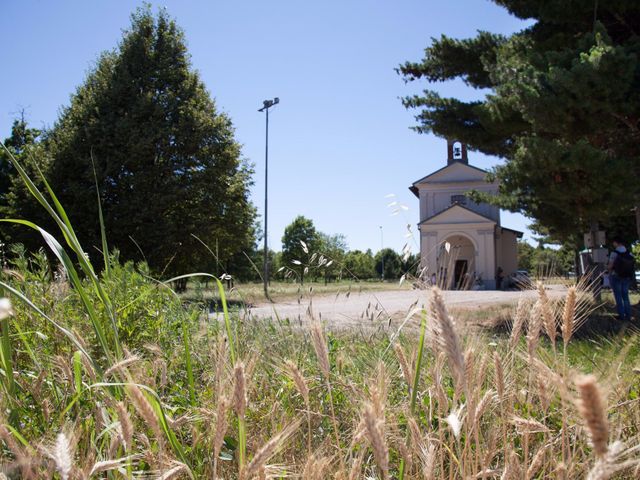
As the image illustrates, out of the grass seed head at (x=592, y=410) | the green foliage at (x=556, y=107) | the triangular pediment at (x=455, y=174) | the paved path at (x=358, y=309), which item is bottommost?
the paved path at (x=358, y=309)

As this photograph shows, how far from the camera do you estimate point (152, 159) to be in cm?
2238

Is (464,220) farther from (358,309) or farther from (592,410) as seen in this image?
(592,410)

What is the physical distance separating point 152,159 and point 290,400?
2156 cm

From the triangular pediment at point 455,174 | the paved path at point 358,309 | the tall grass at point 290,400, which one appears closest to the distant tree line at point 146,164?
the paved path at point 358,309

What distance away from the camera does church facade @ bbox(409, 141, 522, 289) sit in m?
41.7

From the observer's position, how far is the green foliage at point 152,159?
21.4 meters

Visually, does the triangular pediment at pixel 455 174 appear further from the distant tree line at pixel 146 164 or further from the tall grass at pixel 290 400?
the tall grass at pixel 290 400

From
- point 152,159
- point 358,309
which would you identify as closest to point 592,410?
point 358,309

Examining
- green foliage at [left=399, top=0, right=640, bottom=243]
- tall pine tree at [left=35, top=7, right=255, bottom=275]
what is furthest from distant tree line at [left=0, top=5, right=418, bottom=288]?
green foliage at [left=399, top=0, right=640, bottom=243]

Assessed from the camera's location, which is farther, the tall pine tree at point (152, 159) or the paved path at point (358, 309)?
the tall pine tree at point (152, 159)

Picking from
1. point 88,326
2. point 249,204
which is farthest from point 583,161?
point 249,204

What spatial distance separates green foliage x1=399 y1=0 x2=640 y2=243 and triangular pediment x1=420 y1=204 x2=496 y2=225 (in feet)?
95.6

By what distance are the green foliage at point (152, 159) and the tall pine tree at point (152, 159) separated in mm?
46

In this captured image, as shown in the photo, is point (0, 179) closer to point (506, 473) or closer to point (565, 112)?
point (565, 112)
